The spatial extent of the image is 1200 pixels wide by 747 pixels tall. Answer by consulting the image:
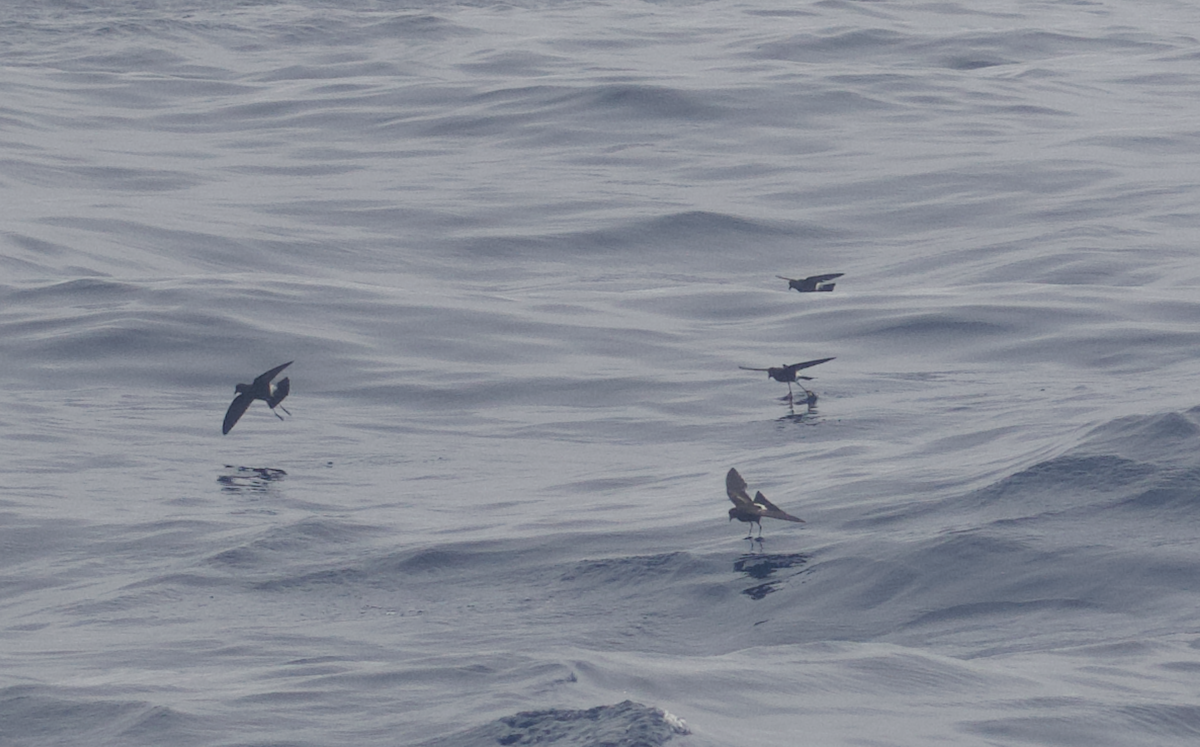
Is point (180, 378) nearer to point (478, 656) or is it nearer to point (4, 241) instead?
point (4, 241)

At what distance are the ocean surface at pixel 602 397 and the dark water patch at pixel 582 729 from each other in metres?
0.02

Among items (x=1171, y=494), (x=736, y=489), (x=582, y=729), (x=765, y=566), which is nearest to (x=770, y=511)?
(x=736, y=489)

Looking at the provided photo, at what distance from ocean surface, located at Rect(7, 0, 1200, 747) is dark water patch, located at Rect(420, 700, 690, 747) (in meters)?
0.02

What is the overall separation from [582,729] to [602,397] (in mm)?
7614

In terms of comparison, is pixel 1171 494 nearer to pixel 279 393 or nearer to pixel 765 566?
pixel 765 566

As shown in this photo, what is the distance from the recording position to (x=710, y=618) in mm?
7645

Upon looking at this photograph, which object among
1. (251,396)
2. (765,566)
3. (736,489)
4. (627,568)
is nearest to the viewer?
(736,489)

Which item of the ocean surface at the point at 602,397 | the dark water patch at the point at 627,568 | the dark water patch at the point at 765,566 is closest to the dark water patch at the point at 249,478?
the ocean surface at the point at 602,397

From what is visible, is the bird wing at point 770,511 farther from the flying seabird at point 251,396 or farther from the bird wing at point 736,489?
the flying seabird at point 251,396

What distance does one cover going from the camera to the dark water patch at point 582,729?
5.48 meters

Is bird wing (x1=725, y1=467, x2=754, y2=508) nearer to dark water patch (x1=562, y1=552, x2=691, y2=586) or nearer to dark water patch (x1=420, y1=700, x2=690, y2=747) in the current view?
dark water patch (x1=562, y1=552, x2=691, y2=586)

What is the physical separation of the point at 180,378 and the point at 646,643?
23.7 feet

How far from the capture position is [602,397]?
1316cm

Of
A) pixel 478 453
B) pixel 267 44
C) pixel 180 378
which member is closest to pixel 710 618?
pixel 478 453
